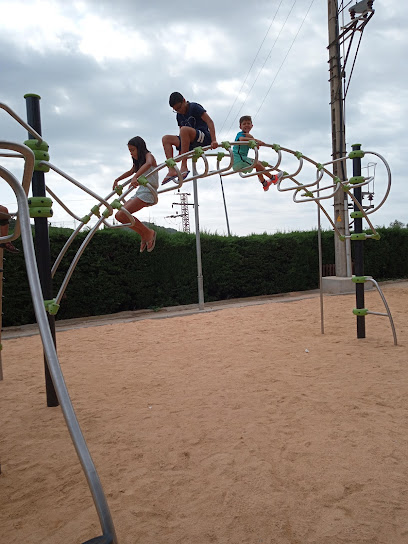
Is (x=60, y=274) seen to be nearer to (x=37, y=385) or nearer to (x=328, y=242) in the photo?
(x=37, y=385)

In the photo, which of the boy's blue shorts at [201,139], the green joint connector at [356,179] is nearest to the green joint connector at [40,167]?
the boy's blue shorts at [201,139]

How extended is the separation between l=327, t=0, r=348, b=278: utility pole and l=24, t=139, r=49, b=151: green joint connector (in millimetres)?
8665

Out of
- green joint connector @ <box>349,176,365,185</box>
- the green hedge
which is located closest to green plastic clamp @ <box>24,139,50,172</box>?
green joint connector @ <box>349,176,365,185</box>

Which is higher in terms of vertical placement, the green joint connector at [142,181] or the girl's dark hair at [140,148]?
the girl's dark hair at [140,148]

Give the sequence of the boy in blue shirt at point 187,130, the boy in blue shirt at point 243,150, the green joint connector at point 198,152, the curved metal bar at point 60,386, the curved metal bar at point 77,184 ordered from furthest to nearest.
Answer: the boy in blue shirt at point 243,150, the boy in blue shirt at point 187,130, the green joint connector at point 198,152, the curved metal bar at point 77,184, the curved metal bar at point 60,386

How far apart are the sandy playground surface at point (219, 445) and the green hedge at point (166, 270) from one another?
3.02m

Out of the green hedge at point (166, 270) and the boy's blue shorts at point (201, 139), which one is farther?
the green hedge at point (166, 270)

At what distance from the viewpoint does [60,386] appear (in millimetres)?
1013

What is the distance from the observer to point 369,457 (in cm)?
238

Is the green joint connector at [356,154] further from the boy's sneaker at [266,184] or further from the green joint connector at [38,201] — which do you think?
the green joint connector at [38,201]

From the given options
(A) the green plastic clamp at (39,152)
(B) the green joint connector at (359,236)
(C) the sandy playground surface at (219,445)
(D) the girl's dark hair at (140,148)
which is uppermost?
(D) the girl's dark hair at (140,148)

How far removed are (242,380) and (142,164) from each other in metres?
2.15

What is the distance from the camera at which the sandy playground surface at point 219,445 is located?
1.85m

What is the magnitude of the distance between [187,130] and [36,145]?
1251 millimetres
